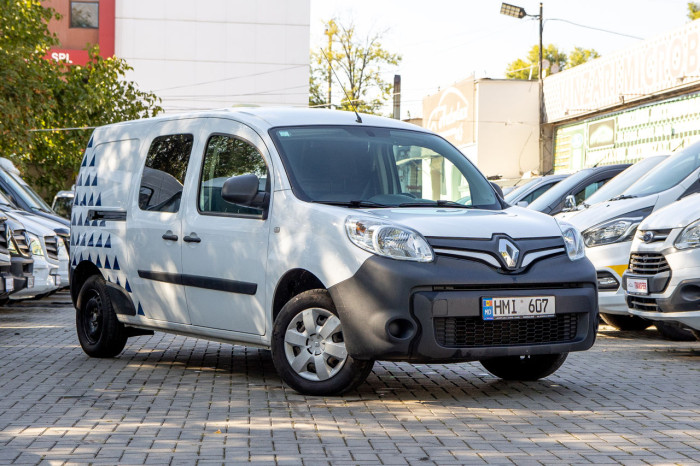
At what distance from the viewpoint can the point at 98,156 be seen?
977cm

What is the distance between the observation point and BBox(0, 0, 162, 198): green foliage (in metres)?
26.0

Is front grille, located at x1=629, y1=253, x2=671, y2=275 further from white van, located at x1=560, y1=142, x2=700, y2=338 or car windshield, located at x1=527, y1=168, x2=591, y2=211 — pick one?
car windshield, located at x1=527, y1=168, x2=591, y2=211

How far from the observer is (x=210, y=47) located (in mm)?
59062

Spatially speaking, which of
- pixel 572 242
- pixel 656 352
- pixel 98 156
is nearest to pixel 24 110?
pixel 98 156

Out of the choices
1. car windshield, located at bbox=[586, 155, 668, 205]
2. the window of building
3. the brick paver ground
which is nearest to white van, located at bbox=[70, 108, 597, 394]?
the brick paver ground

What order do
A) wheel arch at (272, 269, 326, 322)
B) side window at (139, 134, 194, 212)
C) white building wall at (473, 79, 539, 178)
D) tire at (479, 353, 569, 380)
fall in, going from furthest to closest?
white building wall at (473, 79, 539, 178) → side window at (139, 134, 194, 212) → tire at (479, 353, 569, 380) → wheel arch at (272, 269, 326, 322)

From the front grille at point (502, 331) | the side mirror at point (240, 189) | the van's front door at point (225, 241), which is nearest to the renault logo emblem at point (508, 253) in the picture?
the front grille at point (502, 331)

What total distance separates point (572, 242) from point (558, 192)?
8738 mm

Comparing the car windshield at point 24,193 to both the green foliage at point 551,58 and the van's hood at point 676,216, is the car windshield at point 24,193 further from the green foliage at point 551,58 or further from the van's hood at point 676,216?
the green foliage at point 551,58

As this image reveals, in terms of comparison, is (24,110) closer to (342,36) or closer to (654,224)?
(654,224)

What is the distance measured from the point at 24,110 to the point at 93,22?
32.9 m

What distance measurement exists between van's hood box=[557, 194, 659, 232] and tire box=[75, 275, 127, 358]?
4.84 meters

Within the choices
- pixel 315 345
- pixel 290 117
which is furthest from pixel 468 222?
pixel 290 117

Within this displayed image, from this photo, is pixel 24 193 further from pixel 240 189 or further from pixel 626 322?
pixel 240 189
